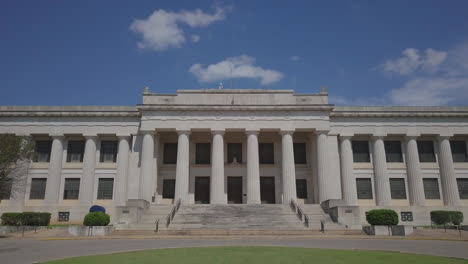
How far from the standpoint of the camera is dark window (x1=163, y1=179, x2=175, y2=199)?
3972 cm

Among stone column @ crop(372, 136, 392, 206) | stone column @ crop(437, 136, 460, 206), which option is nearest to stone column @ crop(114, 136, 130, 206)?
stone column @ crop(372, 136, 392, 206)

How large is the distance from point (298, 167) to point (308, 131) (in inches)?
175

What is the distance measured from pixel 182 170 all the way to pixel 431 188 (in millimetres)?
26671

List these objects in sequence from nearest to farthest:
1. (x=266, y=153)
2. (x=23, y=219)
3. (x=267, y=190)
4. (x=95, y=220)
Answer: (x=95, y=220) → (x=23, y=219) → (x=267, y=190) → (x=266, y=153)

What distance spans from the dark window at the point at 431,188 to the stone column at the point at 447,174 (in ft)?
2.00

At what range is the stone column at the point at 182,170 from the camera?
3525cm

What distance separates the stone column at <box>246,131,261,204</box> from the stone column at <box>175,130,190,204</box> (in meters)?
6.12

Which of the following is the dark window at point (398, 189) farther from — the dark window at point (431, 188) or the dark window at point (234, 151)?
the dark window at point (234, 151)

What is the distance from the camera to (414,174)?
3844 centimetres

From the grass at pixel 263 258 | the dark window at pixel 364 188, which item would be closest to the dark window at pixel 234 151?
the dark window at pixel 364 188

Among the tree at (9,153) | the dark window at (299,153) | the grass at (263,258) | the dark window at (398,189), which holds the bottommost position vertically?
the grass at (263,258)

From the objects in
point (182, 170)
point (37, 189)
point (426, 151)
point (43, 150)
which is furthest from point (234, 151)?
point (37, 189)

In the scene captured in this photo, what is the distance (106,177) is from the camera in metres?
39.1

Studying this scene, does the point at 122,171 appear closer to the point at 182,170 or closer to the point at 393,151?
the point at 182,170
